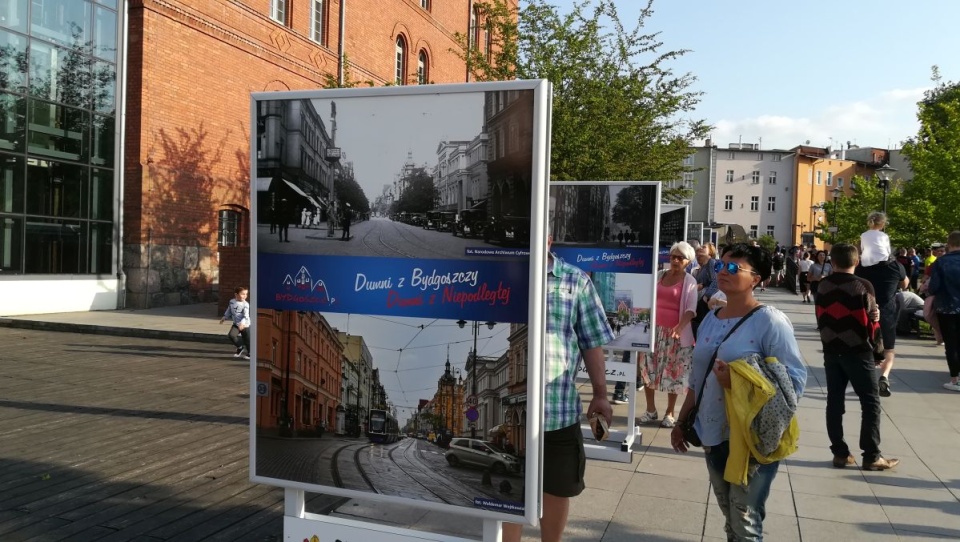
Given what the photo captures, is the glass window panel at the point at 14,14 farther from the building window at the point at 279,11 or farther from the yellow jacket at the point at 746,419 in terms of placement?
the yellow jacket at the point at 746,419

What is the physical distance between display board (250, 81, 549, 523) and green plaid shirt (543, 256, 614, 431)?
527 mm

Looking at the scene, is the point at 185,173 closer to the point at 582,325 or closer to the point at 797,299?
the point at 582,325

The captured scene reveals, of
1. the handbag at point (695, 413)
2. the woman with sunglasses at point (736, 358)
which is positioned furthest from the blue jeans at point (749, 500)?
the handbag at point (695, 413)

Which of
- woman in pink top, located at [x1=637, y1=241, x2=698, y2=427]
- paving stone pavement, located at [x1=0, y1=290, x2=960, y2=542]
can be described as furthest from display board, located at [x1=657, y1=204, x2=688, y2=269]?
woman in pink top, located at [x1=637, y1=241, x2=698, y2=427]

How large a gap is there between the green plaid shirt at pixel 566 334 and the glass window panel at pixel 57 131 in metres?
17.8

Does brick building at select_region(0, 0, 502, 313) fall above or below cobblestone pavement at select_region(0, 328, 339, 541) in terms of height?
above

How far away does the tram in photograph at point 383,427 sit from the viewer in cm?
311

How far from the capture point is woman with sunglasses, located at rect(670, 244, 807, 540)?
137 inches

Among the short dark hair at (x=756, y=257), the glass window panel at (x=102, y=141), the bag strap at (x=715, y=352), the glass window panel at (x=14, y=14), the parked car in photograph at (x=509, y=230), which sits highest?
the glass window panel at (x=14, y=14)

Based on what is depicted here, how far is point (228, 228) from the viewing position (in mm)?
22234

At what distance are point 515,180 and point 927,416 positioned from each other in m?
7.66

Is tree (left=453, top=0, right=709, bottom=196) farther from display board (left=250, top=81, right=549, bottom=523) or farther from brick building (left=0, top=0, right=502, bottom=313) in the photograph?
display board (left=250, top=81, right=549, bottom=523)

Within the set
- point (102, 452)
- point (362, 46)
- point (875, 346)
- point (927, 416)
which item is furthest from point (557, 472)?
point (362, 46)

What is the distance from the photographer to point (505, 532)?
3.65m
